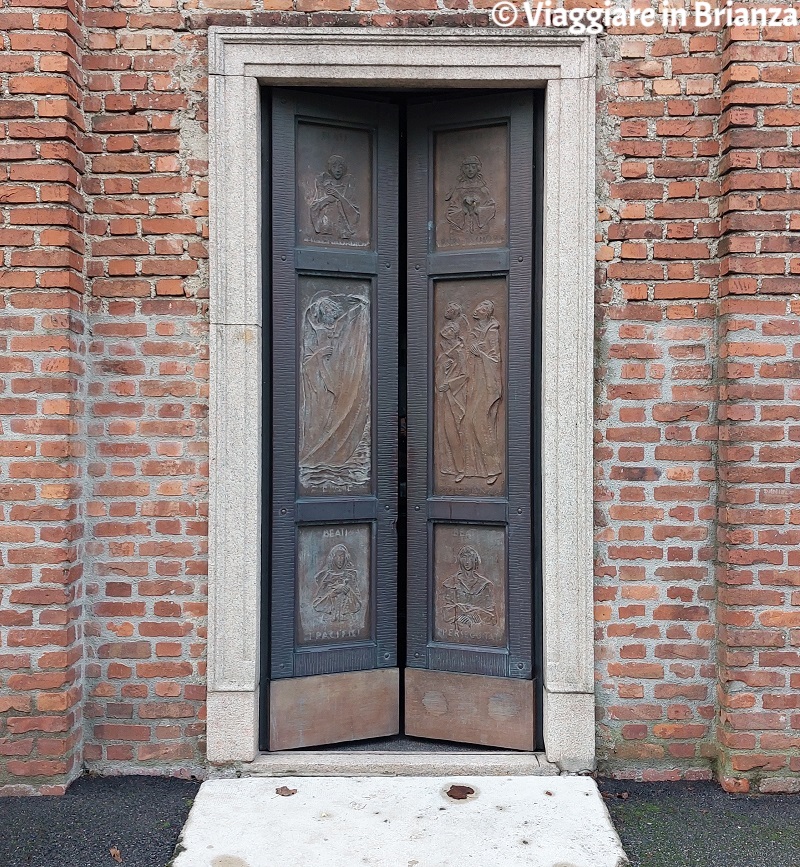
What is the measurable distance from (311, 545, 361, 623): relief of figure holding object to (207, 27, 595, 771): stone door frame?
1.02ft

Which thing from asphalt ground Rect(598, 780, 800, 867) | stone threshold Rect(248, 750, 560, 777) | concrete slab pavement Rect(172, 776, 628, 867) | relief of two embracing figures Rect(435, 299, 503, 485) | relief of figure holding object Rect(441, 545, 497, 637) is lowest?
asphalt ground Rect(598, 780, 800, 867)

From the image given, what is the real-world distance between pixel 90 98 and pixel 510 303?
6.48ft

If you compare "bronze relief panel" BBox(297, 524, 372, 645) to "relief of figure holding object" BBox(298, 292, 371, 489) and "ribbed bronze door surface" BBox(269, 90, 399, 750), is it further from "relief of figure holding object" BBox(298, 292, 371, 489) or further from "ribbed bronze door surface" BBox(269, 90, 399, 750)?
"relief of figure holding object" BBox(298, 292, 371, 489)

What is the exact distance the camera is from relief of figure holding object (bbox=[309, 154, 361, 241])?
3.60 m

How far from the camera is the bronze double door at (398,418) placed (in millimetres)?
3539

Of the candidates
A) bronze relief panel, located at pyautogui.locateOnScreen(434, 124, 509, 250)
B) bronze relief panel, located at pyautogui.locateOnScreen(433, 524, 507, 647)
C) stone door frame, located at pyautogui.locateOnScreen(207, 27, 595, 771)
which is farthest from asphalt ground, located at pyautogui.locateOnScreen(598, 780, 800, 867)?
bronze relief panel, located at pyautogui.locateOnScreen(434, 124, 509, 250)

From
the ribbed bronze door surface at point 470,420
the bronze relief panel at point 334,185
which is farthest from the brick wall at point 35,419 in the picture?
the ribbed bronze door surface at point 470,420

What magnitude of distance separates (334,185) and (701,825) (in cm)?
301

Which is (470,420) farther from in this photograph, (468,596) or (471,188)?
(471,188)

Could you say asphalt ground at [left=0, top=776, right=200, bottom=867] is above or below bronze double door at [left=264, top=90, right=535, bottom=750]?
below

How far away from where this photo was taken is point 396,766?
136 inches

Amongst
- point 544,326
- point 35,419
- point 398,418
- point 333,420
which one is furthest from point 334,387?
point 35,419

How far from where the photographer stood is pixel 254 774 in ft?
11.2

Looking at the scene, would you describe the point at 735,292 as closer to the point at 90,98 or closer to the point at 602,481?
the point at 602,481
